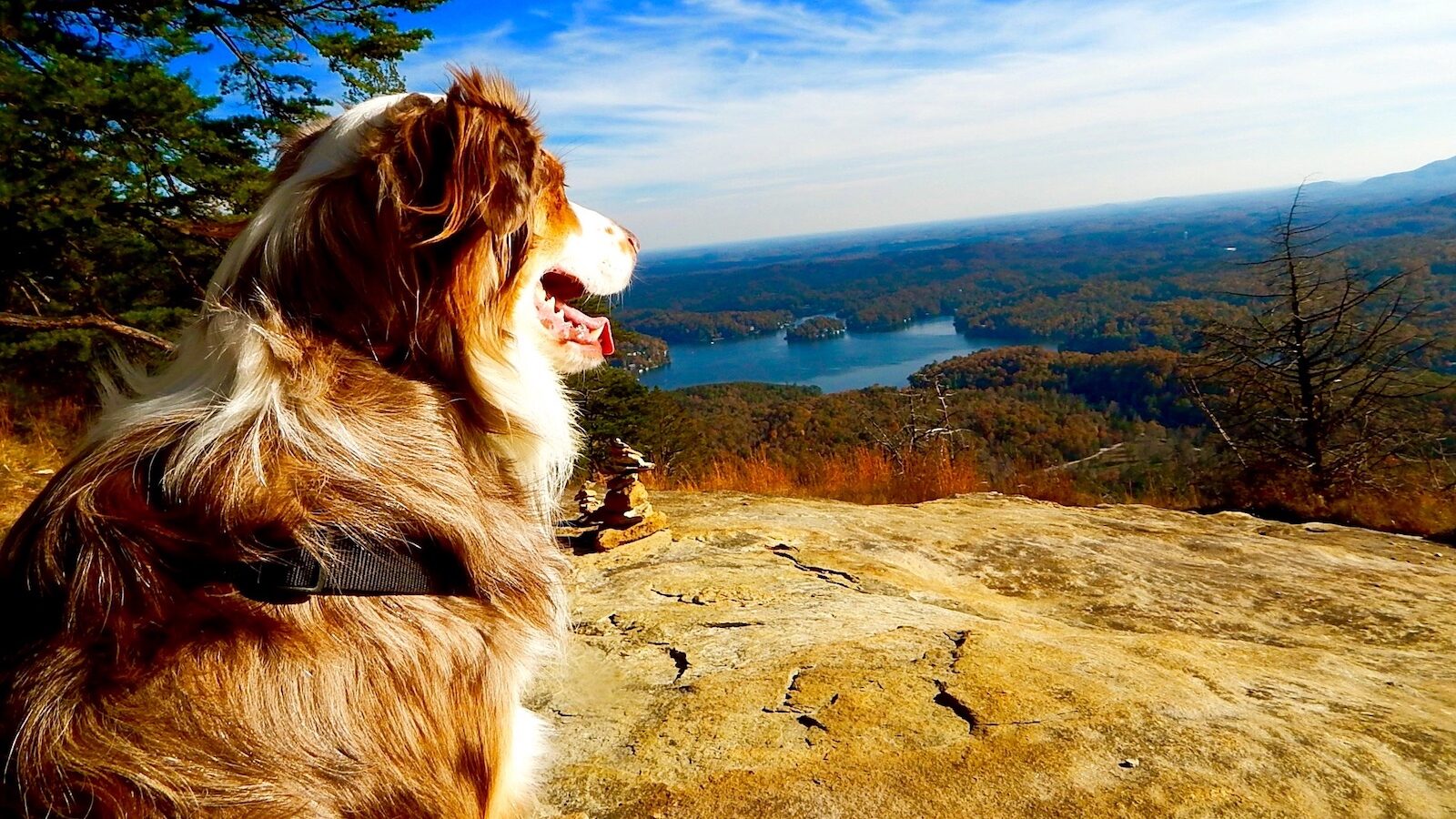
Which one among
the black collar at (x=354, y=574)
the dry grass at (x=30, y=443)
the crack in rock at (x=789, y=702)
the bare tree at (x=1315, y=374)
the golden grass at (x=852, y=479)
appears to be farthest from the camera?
the bare tree at (x=1315, y=374)

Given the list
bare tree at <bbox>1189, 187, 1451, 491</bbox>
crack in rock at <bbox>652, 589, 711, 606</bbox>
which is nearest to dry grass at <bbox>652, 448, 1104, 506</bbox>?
bare tree at <bbox>1189, 187, 1451, 491</bbox>

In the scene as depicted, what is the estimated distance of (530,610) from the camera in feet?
5.63

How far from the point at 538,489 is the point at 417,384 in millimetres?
466

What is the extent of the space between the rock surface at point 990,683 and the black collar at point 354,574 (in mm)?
947

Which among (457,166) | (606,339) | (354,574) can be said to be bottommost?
(354,574)

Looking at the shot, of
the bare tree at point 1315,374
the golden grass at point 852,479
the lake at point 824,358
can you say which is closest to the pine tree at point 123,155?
the golden grass at point 852,479

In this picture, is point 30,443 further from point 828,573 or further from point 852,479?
point 852,479

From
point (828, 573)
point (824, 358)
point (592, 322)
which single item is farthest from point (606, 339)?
point (824, 358)

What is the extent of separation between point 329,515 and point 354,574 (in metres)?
0.13

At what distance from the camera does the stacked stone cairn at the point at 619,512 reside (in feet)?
15.0

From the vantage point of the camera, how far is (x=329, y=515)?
142cm

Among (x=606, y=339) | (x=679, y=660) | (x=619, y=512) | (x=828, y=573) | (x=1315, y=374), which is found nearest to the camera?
(x=606, y=339)

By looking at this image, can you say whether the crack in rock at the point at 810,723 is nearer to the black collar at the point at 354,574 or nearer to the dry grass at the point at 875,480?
the black collar at the point at 354,574

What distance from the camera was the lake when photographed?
82375mm
